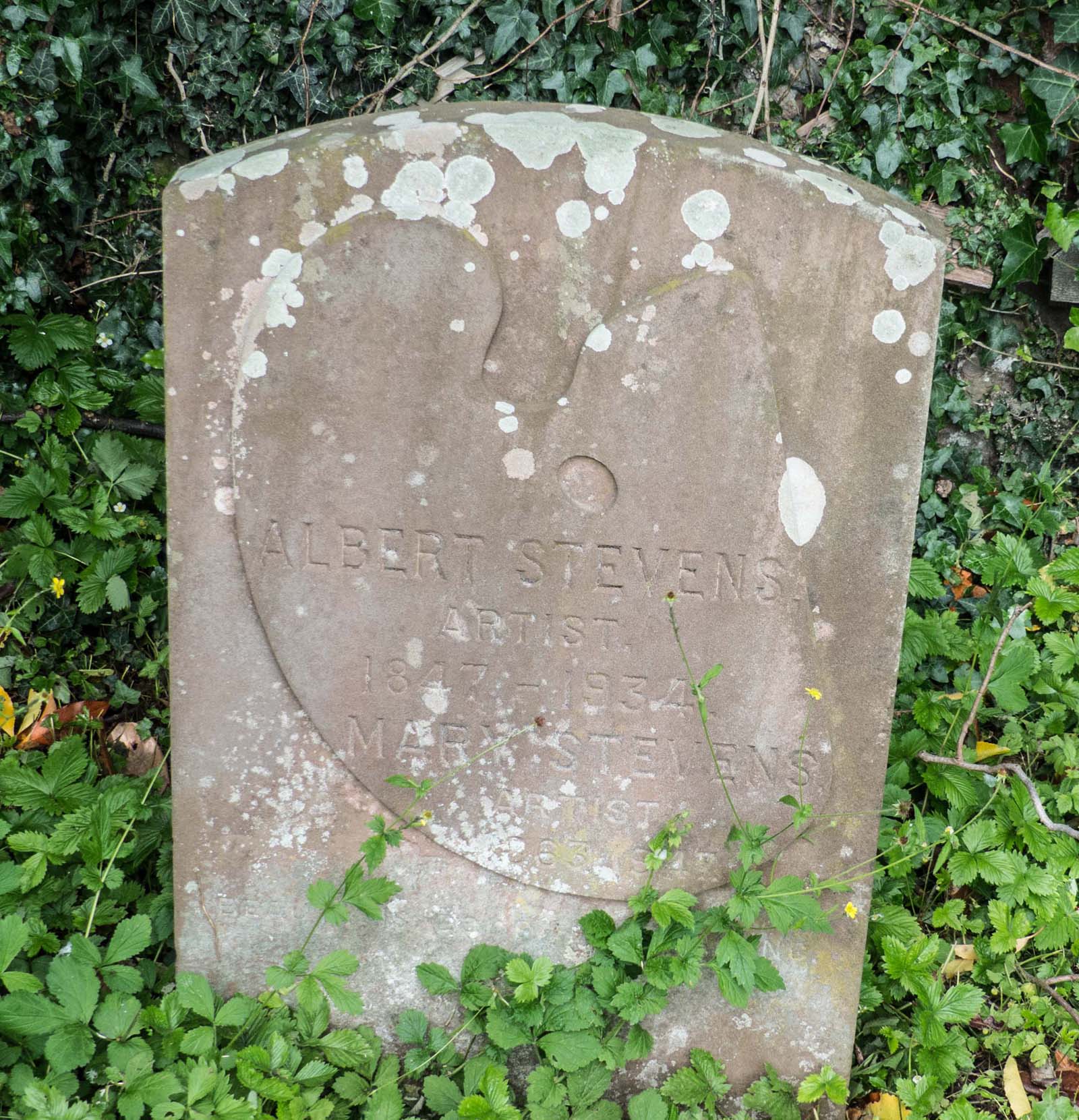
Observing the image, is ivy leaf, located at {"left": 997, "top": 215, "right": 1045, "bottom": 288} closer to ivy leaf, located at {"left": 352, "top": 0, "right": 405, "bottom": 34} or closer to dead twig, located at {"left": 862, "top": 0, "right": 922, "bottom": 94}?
dead twig, located at {"left": 862, "top": 0, "right": 922, "bottom": 94}

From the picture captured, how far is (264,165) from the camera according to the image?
1.87 m

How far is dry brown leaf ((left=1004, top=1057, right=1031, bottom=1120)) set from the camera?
232cm

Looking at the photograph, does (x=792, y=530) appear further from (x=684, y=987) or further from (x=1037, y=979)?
(x=1037, y=979)

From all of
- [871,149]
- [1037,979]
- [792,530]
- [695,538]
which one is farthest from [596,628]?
[871,149]

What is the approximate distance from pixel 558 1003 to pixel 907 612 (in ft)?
5.13

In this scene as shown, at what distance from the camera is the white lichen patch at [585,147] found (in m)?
1.86

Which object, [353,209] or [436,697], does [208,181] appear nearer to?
[353,209]

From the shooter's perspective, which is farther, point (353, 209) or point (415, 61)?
point (415, 61)

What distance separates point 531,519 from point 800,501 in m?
0.54

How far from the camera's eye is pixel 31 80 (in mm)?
2701

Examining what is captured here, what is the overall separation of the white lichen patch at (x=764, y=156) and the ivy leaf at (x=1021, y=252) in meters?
1.42

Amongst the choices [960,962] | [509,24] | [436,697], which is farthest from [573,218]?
[960,962]

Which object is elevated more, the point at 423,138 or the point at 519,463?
the point at 423,138

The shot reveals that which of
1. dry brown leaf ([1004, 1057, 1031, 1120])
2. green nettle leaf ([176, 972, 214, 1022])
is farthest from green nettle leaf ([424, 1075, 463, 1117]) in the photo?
dry brown leaf ([1004, 1057, 1031, 1120])
